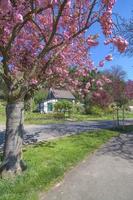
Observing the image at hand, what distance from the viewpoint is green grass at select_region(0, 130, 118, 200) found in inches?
296

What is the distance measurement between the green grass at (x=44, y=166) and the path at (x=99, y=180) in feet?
0.89

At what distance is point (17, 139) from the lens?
363 inches

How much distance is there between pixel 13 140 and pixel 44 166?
4.16 ft

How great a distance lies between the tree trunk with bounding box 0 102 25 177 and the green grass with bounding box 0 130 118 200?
13.4 inches

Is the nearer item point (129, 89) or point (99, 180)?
point (99, 180)

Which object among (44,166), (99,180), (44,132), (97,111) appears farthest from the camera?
(97,111)

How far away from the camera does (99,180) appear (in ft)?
28.7

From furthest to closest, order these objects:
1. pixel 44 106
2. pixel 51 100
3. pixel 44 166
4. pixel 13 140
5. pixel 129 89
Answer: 1. pixel 51 100
2. pixel 44 106
3. pixel 129 89
4. pixel 44 166
5. pixel 13 140

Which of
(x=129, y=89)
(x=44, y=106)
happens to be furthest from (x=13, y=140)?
(x=44, y=106)

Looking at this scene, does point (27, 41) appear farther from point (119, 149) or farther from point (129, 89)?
Answer: point (129, 89)

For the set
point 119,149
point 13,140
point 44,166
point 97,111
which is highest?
point 97,111

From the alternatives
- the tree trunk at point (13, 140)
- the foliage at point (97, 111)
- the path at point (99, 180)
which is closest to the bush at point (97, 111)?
the foliage at point (97, 111)

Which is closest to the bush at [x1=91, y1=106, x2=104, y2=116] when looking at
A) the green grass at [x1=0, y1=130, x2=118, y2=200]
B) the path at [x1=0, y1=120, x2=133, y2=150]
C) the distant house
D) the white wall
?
the distant house

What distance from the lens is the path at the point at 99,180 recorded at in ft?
24.3
